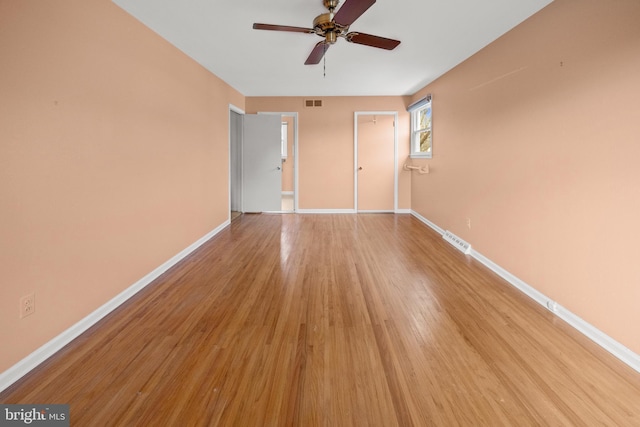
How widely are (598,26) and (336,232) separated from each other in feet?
12.3

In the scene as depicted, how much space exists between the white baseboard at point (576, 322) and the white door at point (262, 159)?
4386 millimetres

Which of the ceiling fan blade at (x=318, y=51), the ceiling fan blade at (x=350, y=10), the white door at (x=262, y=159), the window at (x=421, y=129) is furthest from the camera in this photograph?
the white door at (x=262, y=159)

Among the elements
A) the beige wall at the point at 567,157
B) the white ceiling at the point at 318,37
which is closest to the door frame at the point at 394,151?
the white ceiling at the point at 318,37

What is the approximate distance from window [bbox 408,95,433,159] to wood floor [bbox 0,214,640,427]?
3.25 meters

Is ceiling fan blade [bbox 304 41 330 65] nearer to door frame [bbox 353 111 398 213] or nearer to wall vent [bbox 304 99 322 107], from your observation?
wall vent [bbox 304 99 322 107]

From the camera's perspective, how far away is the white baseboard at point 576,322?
190 centimetres

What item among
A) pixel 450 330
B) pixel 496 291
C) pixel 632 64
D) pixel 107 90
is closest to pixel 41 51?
pixel 107 90

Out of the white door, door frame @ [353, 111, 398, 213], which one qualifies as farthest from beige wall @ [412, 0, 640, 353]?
the white door

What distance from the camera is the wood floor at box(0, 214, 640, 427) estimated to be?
1.51m

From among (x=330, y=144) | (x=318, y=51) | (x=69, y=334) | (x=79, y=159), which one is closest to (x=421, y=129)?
(x=330, y=144)

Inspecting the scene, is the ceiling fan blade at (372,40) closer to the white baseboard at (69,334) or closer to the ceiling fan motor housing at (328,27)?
the ceiling fan motor housing at (328,27)

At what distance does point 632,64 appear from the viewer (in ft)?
6.23

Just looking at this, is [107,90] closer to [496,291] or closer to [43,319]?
[43,319]

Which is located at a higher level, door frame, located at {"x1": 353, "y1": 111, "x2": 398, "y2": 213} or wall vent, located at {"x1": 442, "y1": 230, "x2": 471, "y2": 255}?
door frame, located at {"x1": 353, "y1": 111, "x2": 398, "y2": 213}
